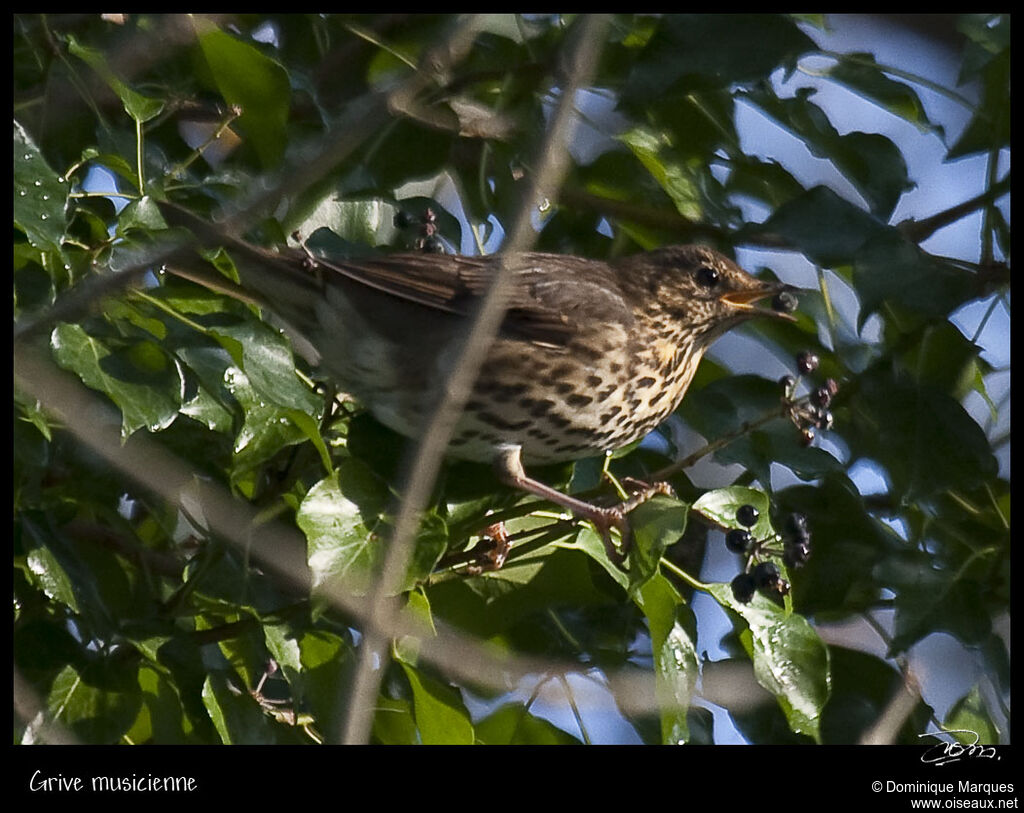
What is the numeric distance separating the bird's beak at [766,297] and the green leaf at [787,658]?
99 centimetres

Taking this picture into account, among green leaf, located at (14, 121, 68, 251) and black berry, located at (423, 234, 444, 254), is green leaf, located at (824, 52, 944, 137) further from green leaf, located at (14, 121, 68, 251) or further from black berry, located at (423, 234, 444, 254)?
green leaf, located at (14, 121, 68, 251)

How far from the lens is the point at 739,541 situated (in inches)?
131

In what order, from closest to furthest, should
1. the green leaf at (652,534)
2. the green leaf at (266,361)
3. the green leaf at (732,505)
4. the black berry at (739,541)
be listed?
the green leaf at (266,361), the green leaf at (652,534), the black berry at (739,541), the green leaf at (732,505)

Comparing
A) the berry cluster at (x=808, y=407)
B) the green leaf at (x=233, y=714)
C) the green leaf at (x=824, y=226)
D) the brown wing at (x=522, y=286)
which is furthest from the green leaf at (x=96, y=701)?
the green leaf at (x=824, y=226)

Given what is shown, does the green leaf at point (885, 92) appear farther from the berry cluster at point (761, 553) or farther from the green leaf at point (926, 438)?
the berry cluster at point (761, 553)

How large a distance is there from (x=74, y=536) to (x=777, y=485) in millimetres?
2174

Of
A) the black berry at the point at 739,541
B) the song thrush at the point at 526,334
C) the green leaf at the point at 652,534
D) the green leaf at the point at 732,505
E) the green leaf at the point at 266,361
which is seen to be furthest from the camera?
the song thrush at the point at 526,334

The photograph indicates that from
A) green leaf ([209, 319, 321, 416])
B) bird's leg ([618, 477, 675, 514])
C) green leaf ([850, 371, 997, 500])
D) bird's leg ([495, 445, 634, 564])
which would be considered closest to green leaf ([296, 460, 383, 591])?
green leaf ([209, 319, 321, 416])

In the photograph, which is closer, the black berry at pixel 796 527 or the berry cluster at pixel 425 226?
the black berry at pixel 796 527

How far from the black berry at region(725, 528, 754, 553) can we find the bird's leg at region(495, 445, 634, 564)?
0.24 meters

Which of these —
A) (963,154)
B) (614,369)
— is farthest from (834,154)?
(614,369)

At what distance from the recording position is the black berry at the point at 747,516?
3.40 meters
